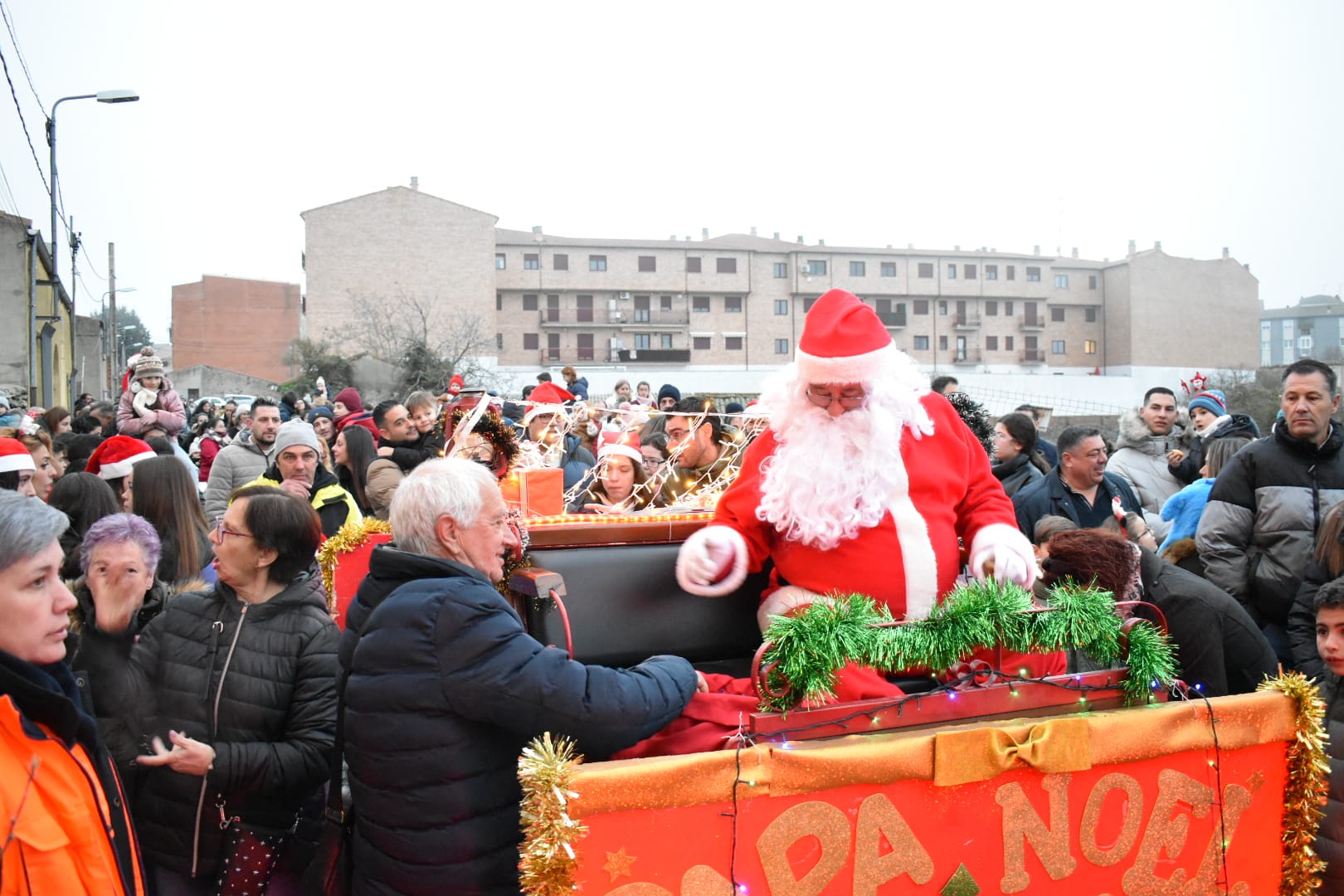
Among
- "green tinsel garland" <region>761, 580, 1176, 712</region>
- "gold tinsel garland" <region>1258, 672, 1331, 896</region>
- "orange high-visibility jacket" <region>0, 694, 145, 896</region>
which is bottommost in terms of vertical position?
"gold tinsel garland" <region>1258, 672, 1331, 896</region>

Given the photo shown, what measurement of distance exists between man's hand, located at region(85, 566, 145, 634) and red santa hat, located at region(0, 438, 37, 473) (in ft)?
6.77

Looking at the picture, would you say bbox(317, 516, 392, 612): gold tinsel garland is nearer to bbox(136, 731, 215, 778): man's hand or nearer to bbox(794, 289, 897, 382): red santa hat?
bbox(136, 731, 215, 778): man's hand

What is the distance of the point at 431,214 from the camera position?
40.1 meters

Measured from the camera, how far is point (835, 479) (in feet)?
9.94

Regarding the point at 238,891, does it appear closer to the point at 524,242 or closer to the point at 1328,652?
the point at 1328,652

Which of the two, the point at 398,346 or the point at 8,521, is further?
the point at 398,346

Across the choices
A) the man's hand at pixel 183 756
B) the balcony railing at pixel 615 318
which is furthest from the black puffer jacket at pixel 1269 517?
the balcony railing at pixel 615 318

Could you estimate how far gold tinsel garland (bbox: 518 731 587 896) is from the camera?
6.35 ft

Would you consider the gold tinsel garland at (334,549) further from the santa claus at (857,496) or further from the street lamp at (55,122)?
the street lamp at (55,122)

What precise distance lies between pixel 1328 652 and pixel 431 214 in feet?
132

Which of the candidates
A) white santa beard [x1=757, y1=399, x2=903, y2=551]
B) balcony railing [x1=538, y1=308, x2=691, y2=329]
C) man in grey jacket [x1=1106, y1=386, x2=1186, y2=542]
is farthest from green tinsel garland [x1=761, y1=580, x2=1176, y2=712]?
balcony railing [x1=538, y1=308, x2=691, y2=329]

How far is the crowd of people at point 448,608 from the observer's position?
1975mm

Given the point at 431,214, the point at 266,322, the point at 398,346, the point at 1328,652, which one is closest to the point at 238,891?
the point at 1328,652

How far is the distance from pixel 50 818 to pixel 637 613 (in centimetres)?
175
